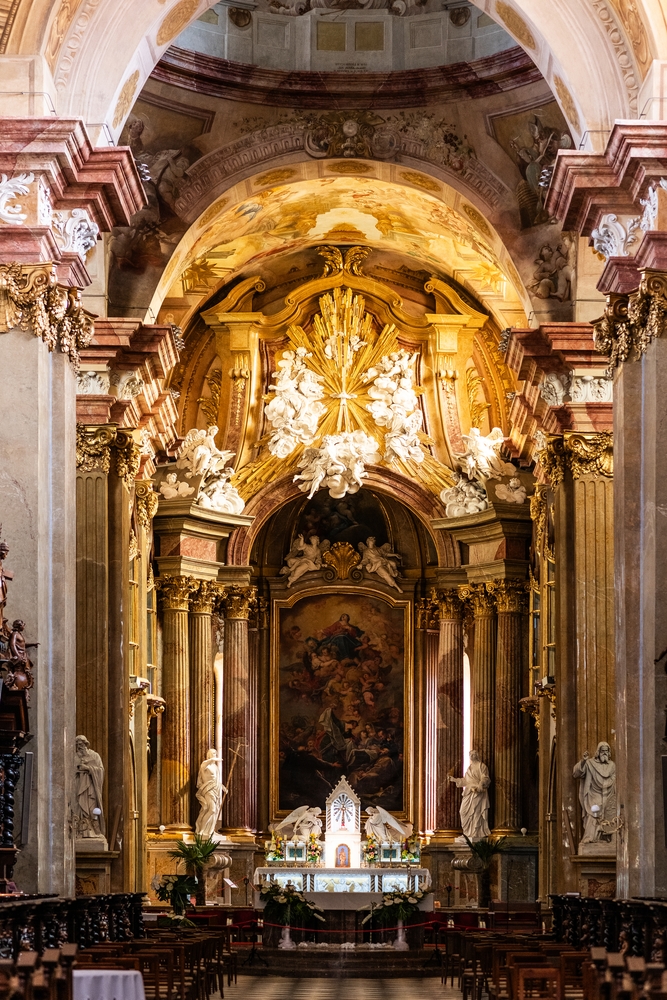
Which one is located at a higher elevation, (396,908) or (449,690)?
(449,690)

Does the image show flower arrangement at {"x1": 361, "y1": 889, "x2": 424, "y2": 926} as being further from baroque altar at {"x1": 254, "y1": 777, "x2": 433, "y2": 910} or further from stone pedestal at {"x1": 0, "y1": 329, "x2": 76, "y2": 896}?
stone pedestal at {"x1": 0, "y1": 329, "x2": 76, "y2": 896}

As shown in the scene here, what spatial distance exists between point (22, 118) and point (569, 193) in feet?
17.1

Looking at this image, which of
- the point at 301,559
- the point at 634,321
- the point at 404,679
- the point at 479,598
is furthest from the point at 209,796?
the point at 634,321

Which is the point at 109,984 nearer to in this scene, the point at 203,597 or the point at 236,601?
the point at 203,597

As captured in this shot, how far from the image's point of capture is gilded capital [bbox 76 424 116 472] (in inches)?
927

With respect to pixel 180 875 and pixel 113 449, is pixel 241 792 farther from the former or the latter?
pixel 113 449

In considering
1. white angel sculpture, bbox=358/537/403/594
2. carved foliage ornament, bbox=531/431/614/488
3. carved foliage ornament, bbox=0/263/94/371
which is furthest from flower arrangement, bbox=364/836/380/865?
carved foliage ornament, bbox=0/263/94/371

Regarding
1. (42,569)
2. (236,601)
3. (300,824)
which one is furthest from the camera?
(236,601)

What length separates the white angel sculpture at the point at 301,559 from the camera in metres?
32.5

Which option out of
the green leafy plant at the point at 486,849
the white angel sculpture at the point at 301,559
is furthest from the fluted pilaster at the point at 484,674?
the white angel sculpture at the point at 301,559

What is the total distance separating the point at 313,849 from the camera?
Result: 30.2m

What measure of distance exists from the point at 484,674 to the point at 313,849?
398cm

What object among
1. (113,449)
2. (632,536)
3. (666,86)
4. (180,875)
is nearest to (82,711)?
(113,449)

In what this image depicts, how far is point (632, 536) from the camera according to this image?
17.0 metres
